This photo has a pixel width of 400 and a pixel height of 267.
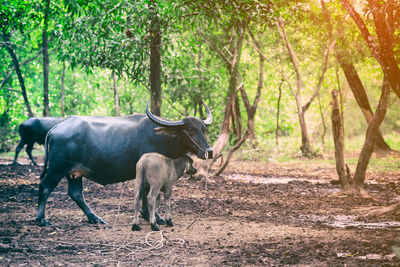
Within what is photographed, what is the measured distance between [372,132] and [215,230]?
4316 mm

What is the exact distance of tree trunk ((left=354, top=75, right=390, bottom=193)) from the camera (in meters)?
9.59

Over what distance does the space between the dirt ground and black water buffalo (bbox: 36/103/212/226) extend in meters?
0.66

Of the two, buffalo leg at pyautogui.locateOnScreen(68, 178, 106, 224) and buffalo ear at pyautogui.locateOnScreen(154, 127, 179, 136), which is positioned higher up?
buffalo ear at pyautogui.locateOnScreen(154, 127, 179, 136)

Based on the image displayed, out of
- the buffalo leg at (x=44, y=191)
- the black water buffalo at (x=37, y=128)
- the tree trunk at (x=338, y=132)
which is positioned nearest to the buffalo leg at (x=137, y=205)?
the buffalo leg at (x=44, y=191)

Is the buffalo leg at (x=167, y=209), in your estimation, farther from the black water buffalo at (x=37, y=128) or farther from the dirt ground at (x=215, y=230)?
the black water buffalo at (x=37, y=128)

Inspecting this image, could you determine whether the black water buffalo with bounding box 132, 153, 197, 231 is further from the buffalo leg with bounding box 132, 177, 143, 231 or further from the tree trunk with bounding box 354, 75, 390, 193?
the tree trunk with bounding box 354, 75, 390, 193

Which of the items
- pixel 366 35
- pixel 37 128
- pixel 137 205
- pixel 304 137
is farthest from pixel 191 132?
pixel 304 137

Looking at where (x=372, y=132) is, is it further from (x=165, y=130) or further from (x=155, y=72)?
(x=155, y=72)

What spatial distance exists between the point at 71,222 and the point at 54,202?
2.19 meters

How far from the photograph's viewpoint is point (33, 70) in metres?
26.2

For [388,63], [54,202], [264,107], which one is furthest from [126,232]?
[264,107]

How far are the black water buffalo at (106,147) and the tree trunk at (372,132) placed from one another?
12.2ft

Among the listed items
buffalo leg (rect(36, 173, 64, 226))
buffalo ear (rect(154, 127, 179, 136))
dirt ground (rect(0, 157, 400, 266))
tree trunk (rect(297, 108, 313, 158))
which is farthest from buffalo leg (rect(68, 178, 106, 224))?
tree trunk (rect(297, 108, 313, 158))

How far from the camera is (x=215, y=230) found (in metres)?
7.25
